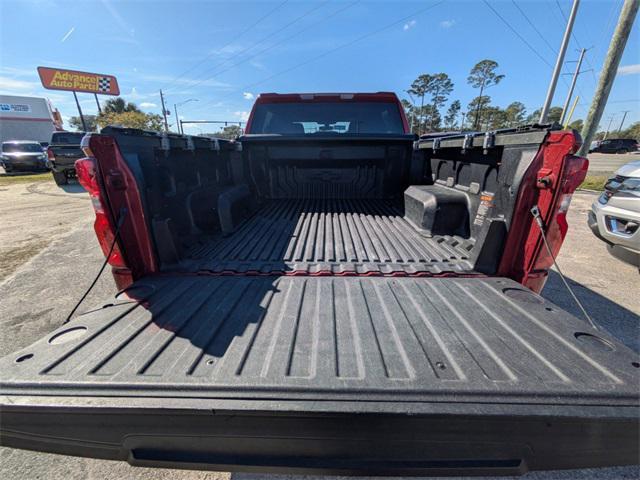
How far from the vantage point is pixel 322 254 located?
251 cm

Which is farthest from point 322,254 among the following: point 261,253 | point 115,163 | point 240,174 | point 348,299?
point 240,174

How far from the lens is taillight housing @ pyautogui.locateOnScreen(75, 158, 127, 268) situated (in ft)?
5.67

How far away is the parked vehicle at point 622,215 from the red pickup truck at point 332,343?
2463 millimetres

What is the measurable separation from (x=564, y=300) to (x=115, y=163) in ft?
15.1

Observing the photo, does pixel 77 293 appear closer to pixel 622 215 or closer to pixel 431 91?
pixel 622 215

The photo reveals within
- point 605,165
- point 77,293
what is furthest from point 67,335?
point 605,165

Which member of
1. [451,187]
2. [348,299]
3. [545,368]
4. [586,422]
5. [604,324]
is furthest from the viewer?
[451,187]

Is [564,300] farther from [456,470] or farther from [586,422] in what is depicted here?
[456,470]

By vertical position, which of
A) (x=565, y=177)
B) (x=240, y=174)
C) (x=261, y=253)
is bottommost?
Answer: (x=261, y=253)

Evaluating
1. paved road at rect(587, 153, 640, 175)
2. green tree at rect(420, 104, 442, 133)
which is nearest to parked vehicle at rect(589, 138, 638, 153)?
paved road at rect(587, 153, 640, 175)

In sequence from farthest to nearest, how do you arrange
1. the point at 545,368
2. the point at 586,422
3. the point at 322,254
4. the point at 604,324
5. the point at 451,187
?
the point at 451,187
the point at 604,324
the point at 322,254
the point at 545,368
the point at 586,422

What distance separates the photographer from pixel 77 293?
3.41 meters

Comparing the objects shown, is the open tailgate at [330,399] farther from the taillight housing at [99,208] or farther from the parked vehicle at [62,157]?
the parked vehicle at [62,157]

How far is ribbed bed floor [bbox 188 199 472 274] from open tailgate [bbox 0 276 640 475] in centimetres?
84
